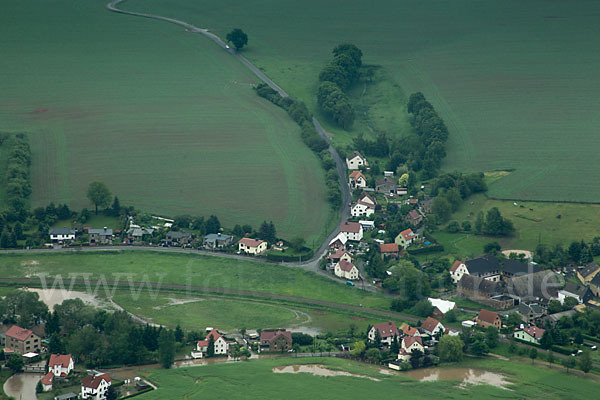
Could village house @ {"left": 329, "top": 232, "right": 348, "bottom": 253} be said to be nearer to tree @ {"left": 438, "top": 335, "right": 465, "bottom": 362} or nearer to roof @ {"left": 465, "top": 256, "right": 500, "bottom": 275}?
roof @ {"left": 465, "top": 256, "right": 500, "bottom": 275}

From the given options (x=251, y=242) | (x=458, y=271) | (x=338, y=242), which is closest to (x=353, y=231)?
(x=338, y=242)

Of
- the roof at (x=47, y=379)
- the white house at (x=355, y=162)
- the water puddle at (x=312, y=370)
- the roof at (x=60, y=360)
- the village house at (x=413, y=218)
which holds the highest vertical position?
the white house at (x=355, y=162)

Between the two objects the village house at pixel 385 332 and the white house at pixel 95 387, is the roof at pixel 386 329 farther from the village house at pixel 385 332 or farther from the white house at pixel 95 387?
the white house at pixel 95 387

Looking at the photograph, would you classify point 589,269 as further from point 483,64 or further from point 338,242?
point 483,64

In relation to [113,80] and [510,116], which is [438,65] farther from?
[113,80]

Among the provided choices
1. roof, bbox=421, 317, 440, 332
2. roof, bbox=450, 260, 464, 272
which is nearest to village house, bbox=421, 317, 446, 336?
roof, bbox=421, 317, 440, 332

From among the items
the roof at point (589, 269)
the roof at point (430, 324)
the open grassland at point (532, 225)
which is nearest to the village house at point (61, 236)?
the open grassland at point (532, 225)
